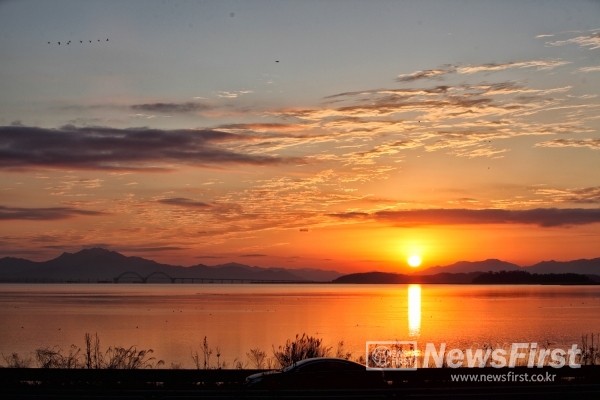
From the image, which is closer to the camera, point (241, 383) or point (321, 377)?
point (321, 377)

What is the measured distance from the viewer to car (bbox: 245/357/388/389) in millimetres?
20172

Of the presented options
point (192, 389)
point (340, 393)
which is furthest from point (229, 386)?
point (340, 393)

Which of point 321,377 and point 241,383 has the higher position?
point 321,377

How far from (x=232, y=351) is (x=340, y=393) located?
2930 cm

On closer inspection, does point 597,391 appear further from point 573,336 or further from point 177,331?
point 177,331

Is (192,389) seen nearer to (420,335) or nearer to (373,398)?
(373,398)

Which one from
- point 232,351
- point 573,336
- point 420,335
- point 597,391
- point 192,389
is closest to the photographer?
point 597,391

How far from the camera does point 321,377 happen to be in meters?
20.3

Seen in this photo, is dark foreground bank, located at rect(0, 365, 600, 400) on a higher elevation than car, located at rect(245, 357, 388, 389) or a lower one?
lower

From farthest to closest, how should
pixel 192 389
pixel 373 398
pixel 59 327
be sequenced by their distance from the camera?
pixel 59 327 → pixel 192 389 → pixel 373 398

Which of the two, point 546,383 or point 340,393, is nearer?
point 340,393

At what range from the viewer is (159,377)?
2181cm

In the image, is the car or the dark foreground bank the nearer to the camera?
the dark foreground bank

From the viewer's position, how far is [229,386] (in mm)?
21578
